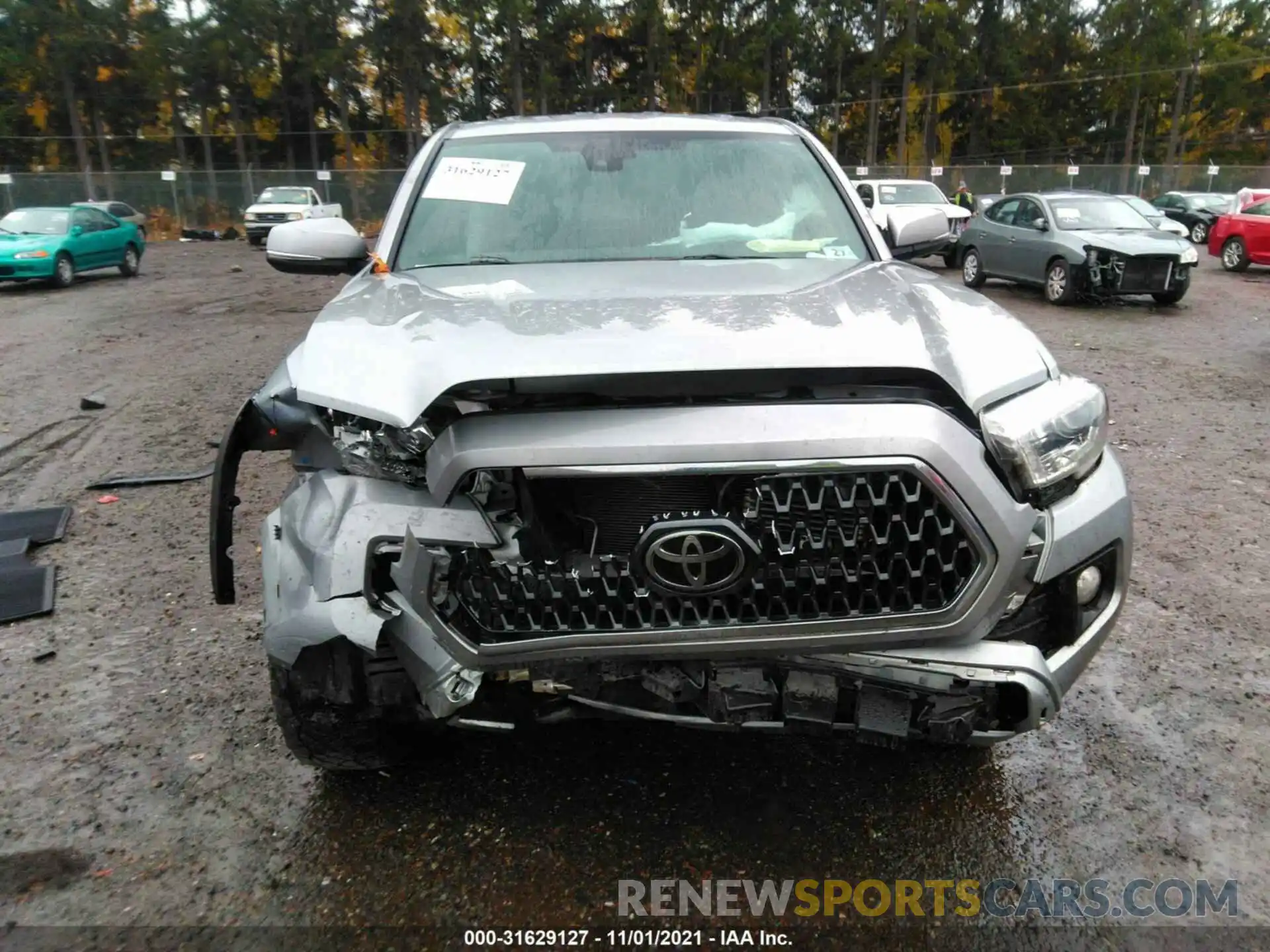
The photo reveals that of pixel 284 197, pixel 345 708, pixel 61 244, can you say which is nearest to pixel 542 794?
pixel 345 708

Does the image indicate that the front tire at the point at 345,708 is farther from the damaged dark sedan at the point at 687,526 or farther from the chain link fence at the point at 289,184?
the chain link fence at the point at 289,184

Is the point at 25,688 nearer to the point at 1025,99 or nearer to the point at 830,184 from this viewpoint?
the point at 830,184

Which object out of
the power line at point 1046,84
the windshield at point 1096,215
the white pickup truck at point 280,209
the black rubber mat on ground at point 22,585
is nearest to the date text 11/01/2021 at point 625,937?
the black rubber mat on ground at point 22,585

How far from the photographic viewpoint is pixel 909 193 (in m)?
20.6

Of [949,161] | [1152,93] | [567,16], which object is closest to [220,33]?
[567,16]

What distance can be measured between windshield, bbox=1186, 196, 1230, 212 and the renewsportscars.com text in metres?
29.7

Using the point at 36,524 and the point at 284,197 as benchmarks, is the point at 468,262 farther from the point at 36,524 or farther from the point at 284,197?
the point at 284,197

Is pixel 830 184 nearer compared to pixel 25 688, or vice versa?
pixel 25 688

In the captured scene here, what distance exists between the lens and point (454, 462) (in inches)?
74.9

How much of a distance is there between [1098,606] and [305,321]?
1127 cm

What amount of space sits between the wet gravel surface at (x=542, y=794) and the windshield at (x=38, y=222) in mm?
15516

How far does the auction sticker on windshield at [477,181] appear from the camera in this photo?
3402 mm

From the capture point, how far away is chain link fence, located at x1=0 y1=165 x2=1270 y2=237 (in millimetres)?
34125

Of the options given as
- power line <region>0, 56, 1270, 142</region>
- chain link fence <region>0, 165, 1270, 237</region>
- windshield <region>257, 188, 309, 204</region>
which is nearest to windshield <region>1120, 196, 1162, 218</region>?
chain link fence <region>0, 165, 1270, 237</region>
